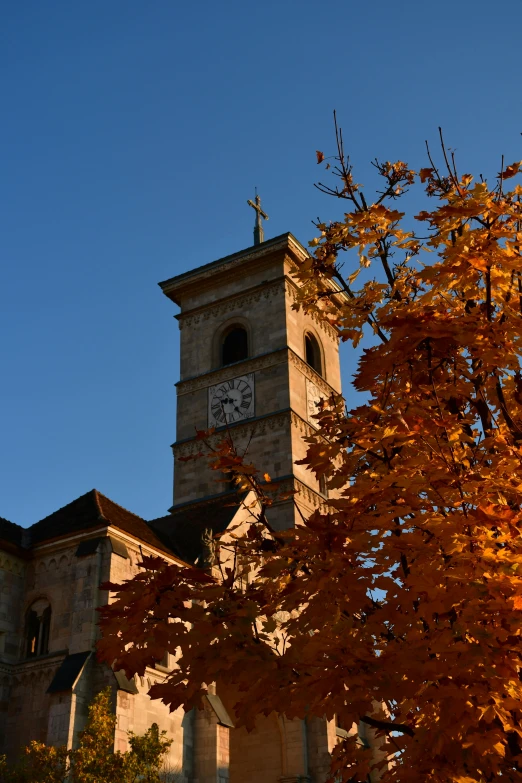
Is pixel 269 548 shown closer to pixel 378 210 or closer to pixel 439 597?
pixel 439 597

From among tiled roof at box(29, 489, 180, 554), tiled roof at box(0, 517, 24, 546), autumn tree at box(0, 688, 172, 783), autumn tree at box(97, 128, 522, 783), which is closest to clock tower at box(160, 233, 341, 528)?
tiled roof at box(29, 489, 180, 554)

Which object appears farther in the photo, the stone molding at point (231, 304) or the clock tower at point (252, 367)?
the stone molding at point (231, 304)

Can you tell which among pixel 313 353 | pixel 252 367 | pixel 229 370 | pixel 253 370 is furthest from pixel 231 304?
pixel 313 353

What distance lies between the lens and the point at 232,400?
38562 mm

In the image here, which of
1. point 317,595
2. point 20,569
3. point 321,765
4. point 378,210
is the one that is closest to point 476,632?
point 317,595

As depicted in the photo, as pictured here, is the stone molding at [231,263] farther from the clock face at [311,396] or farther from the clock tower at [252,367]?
the clock face at [311,396]

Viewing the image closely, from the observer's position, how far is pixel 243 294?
41250 millimetres

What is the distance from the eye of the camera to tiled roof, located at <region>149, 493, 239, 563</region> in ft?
98.0

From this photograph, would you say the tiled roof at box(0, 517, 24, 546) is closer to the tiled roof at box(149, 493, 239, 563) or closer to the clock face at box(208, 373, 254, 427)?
the tiled roof at box(149, 493, 239, 563)

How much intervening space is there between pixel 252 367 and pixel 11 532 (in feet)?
53.7

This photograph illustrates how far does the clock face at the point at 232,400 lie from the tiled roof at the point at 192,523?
168 inches

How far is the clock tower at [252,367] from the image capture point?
3594 cm

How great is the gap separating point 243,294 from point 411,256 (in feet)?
108

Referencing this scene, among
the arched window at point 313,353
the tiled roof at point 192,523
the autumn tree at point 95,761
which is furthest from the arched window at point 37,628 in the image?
the arched window at point 313,353
